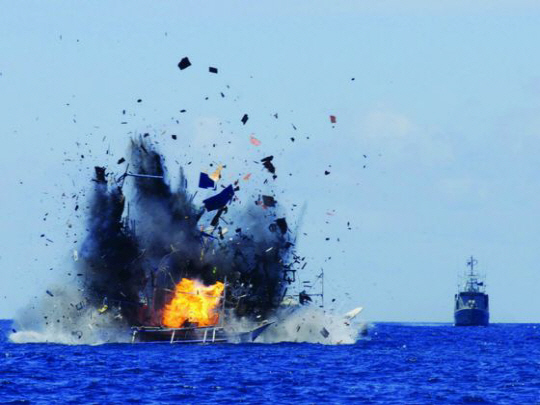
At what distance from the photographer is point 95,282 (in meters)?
123

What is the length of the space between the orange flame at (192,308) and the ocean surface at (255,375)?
4532 mm

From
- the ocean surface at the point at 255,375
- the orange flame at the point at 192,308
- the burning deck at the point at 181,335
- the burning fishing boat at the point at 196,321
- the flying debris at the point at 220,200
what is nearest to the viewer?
the ocean surface at the point at 255,375

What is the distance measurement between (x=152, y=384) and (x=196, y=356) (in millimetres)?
25620

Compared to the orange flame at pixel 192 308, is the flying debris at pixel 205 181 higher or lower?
higher

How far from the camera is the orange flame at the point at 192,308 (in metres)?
119

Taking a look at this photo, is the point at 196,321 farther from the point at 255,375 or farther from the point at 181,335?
Answer: the point at 255,375

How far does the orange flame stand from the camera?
11906 centimetres

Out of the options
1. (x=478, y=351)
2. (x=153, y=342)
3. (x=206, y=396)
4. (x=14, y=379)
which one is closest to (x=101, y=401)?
(x=206, y=396)

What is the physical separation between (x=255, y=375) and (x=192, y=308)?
125 feet

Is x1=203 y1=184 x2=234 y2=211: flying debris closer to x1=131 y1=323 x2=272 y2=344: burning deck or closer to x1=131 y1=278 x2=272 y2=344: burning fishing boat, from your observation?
x1=131 y1=278 x2=272 y2=344: burning fishing boat

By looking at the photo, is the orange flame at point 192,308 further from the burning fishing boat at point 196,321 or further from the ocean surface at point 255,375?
the ocean surface at point 255,375

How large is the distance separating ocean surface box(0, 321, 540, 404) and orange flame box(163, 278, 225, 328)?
4.53 m

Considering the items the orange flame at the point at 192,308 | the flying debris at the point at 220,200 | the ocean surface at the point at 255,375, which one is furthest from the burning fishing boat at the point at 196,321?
the flying debris at the point at 220,200

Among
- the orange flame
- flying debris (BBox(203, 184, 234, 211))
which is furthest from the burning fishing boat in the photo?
flying debris (BBox(203, 184, 234, 211))
